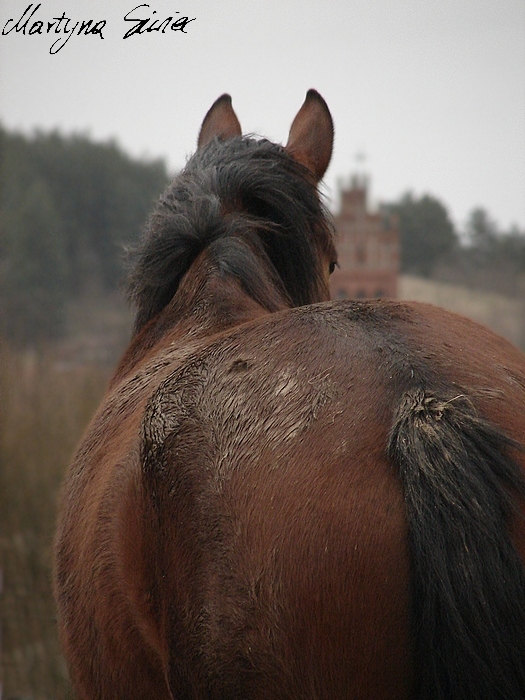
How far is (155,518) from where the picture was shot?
1563 mm

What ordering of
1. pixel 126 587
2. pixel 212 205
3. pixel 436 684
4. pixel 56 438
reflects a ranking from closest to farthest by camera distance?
pixel 436 684
pixel 126 587
pixel 212 205
pixel 56 438

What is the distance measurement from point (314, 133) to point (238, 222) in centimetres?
97

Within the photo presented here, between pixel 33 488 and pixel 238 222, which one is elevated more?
pixel 238 222

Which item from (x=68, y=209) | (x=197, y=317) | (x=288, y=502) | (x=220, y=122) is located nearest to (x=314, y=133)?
(x=220, y=122)

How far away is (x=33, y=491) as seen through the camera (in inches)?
293

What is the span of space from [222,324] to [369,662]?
1.08 meters

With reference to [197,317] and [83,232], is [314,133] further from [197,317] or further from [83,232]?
[83,232]

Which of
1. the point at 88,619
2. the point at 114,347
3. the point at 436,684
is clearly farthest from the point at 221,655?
the point at 114,347

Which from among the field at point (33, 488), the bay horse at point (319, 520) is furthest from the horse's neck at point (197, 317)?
the field at point (33, 488)

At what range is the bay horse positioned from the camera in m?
1.31

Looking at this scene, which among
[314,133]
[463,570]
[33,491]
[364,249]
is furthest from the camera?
[364,249]

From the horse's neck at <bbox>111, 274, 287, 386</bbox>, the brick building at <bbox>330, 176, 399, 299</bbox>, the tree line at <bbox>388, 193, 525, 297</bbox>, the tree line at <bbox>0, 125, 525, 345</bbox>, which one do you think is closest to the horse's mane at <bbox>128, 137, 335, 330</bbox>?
the horse's neck at <bbox>111, 274, 287, 386</bbox>

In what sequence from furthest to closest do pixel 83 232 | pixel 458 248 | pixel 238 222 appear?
pixel 83 232
pixel 458 248
pixel 238 222

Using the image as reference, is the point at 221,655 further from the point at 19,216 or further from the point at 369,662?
the point at 19,216
